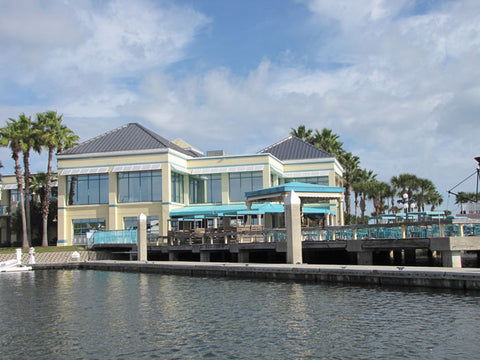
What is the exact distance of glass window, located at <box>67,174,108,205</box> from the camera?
5234cm

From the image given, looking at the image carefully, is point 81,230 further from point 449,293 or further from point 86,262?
point 449,293

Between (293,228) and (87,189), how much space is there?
29791mm

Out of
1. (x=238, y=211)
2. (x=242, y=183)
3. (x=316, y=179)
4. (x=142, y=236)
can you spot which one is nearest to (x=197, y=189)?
(x=242, y=183)

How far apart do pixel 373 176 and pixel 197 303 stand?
6536 cm

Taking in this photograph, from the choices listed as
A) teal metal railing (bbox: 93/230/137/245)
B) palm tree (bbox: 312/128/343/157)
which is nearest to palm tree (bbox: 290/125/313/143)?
palm tree (bbox: 312/128/343/157)

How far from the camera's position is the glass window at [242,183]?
53.0m

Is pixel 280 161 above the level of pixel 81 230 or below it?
above

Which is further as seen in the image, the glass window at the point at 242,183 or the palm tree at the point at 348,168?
the palm tree at the point at 348,168

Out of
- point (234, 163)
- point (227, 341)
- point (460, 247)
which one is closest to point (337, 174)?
point (234, 163)

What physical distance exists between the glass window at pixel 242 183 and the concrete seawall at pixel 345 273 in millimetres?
19759

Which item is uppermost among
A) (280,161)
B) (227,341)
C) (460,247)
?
(280,161)

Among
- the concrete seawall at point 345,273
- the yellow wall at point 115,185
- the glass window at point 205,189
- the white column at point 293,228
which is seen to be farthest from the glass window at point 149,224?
the white column at point 293,228

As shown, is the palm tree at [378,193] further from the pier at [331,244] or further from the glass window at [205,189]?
the pier at [331,244]

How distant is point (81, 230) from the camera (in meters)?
51.9
